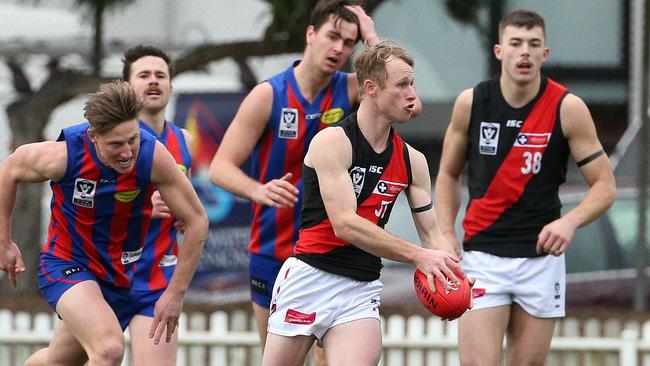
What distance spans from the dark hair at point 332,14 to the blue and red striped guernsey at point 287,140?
294 millimetres

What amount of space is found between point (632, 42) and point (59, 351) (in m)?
5.82

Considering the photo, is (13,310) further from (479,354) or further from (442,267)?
(442,267)

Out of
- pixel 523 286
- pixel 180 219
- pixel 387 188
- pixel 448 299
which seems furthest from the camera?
pixel 523 286

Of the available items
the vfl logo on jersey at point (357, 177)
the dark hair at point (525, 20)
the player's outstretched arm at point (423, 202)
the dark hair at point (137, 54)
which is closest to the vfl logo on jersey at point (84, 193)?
the dark hair at point (137, 54)

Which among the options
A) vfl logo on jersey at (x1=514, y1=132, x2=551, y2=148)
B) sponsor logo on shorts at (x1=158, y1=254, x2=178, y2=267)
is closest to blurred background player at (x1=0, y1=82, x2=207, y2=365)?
sponsor logo on shorts at (x1=158, y1=254, x2=178, y2=267)

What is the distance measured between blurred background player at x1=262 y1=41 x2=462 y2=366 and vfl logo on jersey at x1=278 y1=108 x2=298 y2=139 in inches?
41.7

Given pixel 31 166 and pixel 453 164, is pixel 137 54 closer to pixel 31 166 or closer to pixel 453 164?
pixel 31 166

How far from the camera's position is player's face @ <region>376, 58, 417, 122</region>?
231 inches

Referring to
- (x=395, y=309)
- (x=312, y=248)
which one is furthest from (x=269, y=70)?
(x=312, y=248)

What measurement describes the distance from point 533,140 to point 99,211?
2287mm

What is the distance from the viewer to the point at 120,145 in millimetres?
6066

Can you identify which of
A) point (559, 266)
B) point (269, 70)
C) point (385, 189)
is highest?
point (269, 70)

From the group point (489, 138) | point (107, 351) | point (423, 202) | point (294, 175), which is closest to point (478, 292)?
point (489, 138)

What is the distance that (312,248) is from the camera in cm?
603
